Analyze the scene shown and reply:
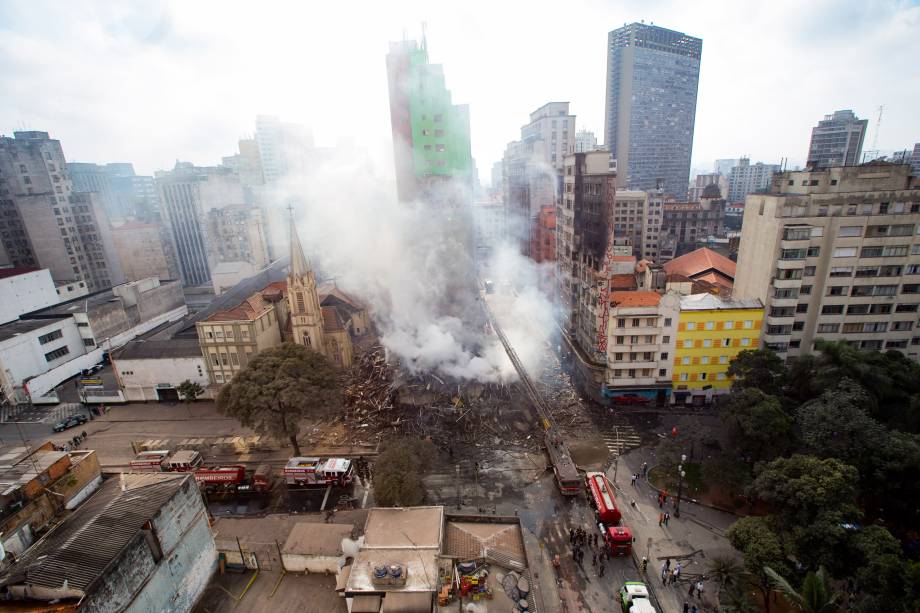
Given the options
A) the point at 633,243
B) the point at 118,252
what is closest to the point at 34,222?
the point at 118,252

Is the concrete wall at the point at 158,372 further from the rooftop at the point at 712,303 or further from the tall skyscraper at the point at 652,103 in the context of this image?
the tall skyscraper at the point at 652,103

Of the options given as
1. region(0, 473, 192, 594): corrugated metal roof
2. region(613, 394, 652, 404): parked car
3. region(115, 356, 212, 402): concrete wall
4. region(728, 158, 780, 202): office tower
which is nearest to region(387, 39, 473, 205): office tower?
region(115, 356, 212, 402): concrete wall

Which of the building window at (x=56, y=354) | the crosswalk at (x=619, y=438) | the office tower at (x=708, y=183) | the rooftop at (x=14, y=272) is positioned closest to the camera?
the crosswalk at (x=619, y=438)

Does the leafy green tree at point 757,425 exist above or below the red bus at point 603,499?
above

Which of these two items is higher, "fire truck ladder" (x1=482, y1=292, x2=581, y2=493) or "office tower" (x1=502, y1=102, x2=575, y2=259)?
"office tower" (x1=502, y1=102, x2=575, y2=259)

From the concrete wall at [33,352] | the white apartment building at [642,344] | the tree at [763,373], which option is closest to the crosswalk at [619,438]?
the white apartment building at [642,344]

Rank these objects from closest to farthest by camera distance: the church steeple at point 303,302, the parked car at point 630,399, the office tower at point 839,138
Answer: the parked car at point 630,399
the church steeple at point 303,302
the office tower at point 839,138

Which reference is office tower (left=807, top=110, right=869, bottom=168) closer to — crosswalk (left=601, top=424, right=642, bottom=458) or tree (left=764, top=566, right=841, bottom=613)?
crosswalk (left=601, top=424, right=642, bottom=458)

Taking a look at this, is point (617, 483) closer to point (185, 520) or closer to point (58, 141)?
point (185, 520)
